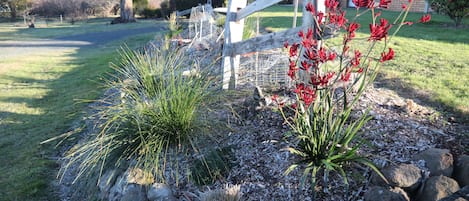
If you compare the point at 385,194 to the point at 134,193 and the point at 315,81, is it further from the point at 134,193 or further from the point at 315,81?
the point at 134,193

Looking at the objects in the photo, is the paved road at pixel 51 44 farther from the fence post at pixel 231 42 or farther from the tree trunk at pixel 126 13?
the fence post at pixel 231 42

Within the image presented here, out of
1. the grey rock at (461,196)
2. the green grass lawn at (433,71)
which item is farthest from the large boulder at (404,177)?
the green grass lawn at (433,71)

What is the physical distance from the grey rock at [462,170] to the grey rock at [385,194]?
0.39 m

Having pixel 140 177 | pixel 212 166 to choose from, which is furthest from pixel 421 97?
pixel 140 177

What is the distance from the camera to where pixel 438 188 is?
2084mm

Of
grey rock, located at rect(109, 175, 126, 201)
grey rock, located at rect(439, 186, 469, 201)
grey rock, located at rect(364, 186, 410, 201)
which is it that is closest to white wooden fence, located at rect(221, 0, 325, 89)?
grey rock, located at rect(109, 175, 126, 201)

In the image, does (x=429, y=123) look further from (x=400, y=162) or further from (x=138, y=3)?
(x=138, y=3)

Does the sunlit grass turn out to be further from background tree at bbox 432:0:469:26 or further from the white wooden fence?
background tree at bbox 432:0:469:26

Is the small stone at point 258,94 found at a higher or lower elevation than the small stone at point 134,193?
higher

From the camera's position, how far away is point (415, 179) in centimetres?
222

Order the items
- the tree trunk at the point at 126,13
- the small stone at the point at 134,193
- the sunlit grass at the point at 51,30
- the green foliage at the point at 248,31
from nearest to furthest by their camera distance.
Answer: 1. the small stone at the point at 134,193
2. the green foliage at the point at 248,31
3. the sunlit grass at the point at 51,30
4. the tree trunk at the point at 126,13

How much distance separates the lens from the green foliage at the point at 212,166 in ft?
9.32

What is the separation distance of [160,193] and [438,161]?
1916 millimetres

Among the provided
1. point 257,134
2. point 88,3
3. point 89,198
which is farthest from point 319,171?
point 88,3
